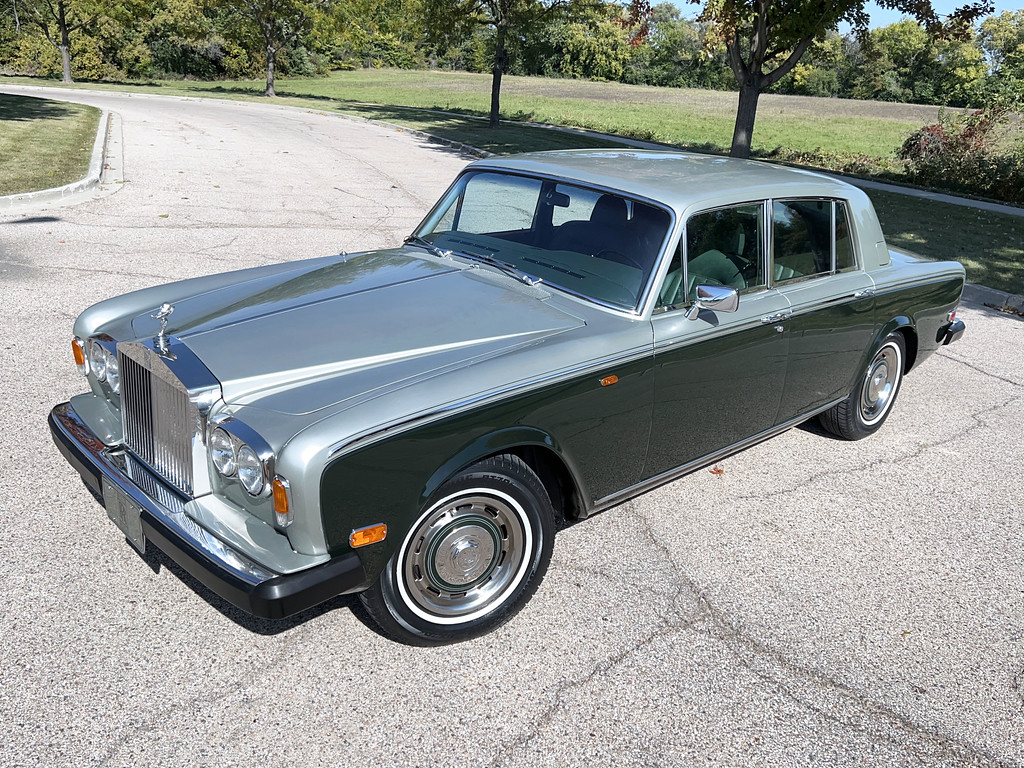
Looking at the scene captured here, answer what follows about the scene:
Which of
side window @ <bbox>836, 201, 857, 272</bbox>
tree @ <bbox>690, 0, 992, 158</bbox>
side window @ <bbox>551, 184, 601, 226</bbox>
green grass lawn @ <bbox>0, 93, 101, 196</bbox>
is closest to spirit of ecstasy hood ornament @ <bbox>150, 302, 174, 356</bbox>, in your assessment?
side window @ <bbox>551, 184, 601, 226</bbox>

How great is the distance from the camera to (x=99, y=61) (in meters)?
45.2

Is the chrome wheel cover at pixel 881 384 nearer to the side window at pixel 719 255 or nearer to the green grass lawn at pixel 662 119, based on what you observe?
the side window at pixel 719 255

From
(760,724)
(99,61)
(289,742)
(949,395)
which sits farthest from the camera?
(99,61)

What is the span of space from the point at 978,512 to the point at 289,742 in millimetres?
3690

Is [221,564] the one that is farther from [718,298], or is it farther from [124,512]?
[718,298]

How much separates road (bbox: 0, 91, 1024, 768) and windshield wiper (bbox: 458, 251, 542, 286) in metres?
1.23

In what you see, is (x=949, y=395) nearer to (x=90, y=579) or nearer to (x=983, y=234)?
(x=90, y=579)

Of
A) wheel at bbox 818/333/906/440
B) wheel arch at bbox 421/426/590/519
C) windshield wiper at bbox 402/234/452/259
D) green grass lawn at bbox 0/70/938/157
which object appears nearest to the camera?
wheel arch at bbox 421/426/590/519

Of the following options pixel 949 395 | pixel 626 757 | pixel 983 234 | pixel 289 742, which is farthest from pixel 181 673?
pixel 983 234

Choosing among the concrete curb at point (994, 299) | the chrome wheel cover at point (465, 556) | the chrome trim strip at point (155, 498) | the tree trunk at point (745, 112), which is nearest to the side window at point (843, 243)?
the chrome wheel cover at point (465, 556)

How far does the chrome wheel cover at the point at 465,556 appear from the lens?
9.68 ft

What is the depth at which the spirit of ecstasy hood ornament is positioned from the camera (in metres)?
3.01

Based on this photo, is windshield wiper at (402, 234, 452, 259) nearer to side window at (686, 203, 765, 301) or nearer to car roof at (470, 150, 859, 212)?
car roof at (470, 150, 859, 212)

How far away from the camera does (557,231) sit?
3908 millimetres
